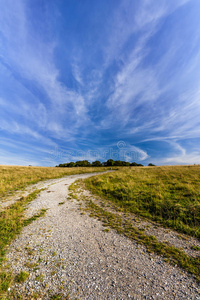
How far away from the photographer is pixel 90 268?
14.4 feet

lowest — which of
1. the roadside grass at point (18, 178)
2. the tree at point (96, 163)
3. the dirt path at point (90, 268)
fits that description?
the dirt path at point (90, 268)

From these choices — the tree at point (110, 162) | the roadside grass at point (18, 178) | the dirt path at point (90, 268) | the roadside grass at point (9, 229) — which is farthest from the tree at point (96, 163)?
the dirt path at point (90, 268)

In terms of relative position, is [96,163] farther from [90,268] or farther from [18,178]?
[90,268]

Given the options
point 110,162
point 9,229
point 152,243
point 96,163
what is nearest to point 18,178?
point 9,229

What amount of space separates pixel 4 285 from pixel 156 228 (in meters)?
7.28

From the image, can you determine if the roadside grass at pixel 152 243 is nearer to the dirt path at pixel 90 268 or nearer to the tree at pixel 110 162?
the dirt path at pixel 90 268

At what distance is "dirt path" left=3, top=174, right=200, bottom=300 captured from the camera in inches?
141

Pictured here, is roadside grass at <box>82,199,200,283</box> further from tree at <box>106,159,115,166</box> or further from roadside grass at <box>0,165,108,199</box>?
tree at <box>106,159,115,166</box>

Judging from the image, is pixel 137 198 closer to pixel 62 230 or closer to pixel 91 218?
pixel 91 218

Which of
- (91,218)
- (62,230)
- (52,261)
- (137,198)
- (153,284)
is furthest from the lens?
(137,198)

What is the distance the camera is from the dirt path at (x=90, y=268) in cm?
358

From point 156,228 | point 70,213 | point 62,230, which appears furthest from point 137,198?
point 62,230

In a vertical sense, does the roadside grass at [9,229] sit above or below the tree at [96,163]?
below

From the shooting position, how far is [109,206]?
1075cm
